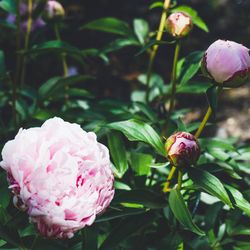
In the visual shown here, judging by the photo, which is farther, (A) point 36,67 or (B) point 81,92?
(A) point 36,67

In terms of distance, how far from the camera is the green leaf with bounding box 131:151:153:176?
44.1 inches

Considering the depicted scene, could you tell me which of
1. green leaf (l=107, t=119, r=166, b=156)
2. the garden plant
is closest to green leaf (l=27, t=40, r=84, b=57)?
the garden plant

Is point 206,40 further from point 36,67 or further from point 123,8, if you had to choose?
point 36,67

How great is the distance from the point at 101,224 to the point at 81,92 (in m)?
0.48

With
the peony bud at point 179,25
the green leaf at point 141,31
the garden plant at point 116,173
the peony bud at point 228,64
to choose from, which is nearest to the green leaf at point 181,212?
the garden plant at point 116,173

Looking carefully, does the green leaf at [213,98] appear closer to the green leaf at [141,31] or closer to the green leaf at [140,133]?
the green leaf at [140,133]

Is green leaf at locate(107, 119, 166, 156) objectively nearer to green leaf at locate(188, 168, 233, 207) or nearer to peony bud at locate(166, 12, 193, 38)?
green leaf at locate(188, 168, 233, 207)

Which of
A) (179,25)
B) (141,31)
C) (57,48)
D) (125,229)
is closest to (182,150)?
(125,229)

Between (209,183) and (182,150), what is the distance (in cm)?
8

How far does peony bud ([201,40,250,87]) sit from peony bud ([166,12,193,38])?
0.60ft

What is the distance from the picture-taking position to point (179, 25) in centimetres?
111

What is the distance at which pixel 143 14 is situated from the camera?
3160mm

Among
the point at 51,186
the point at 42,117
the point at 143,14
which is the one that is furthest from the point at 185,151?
the point at 143,14

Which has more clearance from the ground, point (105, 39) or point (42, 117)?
point (42, 117)
